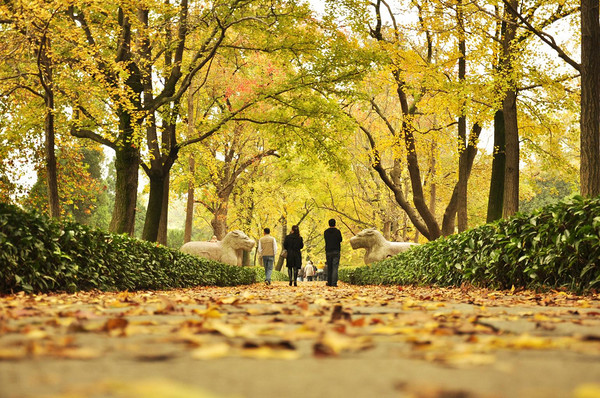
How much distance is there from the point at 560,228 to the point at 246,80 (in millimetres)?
21922

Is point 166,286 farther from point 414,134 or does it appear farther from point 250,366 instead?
point 414,134

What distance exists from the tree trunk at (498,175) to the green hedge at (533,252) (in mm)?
4002

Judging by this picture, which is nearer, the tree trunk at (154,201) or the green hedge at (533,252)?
the green hedge at (533,252)

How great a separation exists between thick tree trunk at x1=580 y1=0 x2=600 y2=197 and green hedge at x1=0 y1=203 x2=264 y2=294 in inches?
356

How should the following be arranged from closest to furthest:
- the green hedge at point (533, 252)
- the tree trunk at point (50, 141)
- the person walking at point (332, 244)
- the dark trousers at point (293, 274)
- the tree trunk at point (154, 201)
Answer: the green hedge at point (533, 252) < the tree trunk at point (50, 141) < the person walking at point (332, 244) < the dark trousers at point (293, 274) < the tree trunk at point (154, 201)

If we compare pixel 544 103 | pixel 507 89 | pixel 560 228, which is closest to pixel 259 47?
pixel 507 89

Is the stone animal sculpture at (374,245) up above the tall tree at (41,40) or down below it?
below

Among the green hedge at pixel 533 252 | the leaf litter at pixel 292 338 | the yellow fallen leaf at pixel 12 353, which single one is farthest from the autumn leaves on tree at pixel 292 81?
the yellow fallen leaf at pixel 12 353

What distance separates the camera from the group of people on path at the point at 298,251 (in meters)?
16.6

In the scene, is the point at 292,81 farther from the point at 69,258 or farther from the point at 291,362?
the point at 291,362

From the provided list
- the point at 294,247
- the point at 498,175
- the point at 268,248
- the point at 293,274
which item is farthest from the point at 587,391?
the point at 268,248

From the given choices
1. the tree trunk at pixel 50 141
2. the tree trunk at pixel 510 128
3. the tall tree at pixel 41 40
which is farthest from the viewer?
the tree trunk at pixel 510 128

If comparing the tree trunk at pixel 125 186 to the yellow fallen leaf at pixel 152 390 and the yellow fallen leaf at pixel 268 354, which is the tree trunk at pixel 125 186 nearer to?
the yellow fallen leaf at pixel 268 354

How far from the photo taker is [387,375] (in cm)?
192
